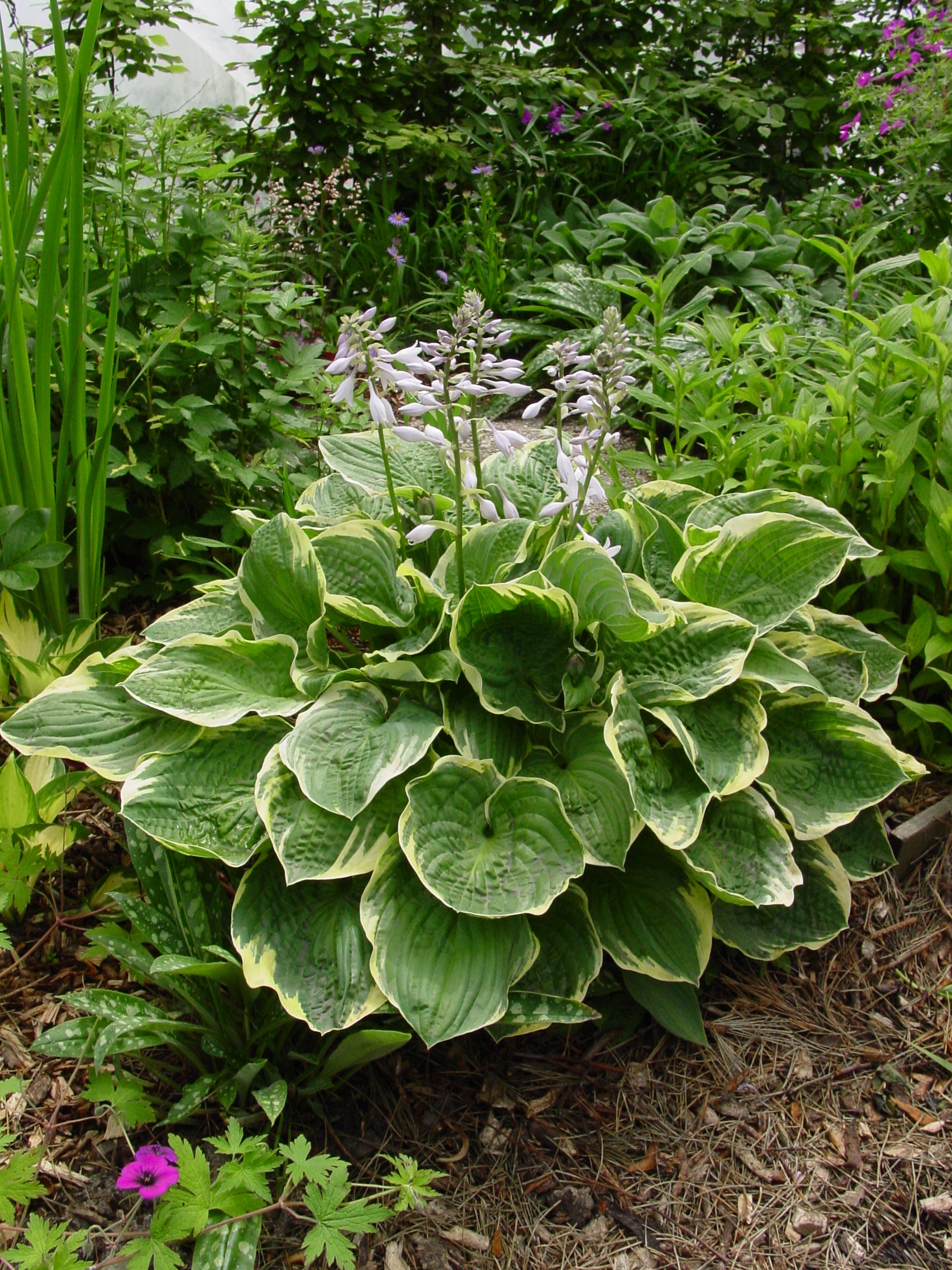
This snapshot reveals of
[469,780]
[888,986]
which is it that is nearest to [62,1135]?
[469,780]

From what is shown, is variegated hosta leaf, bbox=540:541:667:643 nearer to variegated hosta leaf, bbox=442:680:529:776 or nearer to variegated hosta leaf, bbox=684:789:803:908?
variegated hosta leaf, bbox=442:680:529:776

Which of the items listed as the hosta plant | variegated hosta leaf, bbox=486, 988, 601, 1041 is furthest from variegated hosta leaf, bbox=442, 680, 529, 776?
variegated hosta leaf, bbox=486, 988, 601, 1041

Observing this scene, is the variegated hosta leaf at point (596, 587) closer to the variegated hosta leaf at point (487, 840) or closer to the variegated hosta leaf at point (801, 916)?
the variegated hosta leaf at point (487, 840)

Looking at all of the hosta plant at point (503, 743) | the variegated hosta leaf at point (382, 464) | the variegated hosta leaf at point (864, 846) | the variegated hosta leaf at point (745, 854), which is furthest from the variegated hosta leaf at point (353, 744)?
the variegated hosta leaf at point (864, 846)

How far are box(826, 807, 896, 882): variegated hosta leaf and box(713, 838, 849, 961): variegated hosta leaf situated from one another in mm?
88

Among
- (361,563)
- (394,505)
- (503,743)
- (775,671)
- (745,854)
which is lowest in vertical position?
(745,854)

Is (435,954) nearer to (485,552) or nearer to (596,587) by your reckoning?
(596,587)

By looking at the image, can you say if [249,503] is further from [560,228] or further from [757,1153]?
[560,228]

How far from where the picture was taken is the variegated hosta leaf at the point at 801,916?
1687mm

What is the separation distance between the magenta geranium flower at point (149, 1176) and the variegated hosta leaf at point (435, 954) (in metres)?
0.35

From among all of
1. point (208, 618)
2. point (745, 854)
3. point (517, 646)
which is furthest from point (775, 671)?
point (208, 618)

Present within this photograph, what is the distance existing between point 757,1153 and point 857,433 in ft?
4.83

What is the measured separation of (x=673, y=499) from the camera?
216cm

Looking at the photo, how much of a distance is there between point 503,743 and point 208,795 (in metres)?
0.51
